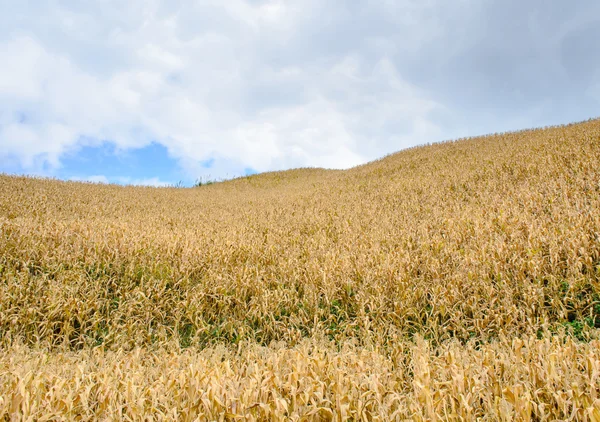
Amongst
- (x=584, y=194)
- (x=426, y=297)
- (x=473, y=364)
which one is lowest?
(x=473, y=364)

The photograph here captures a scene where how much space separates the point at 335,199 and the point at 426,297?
9931 mm

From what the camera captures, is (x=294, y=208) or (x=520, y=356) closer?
(x=520, y=356)

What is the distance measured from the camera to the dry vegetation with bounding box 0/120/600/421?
2.50 m

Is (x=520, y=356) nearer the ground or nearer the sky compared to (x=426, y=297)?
nearer the ground

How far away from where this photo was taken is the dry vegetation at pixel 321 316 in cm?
250

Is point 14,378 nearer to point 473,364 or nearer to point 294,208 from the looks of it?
point 473,364

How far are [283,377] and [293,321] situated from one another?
198cm

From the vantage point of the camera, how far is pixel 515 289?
4.66m

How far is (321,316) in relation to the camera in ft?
16.0

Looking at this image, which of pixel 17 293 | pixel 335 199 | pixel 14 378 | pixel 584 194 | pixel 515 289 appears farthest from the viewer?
pixel 335 199

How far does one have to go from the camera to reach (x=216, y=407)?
8.01 feet

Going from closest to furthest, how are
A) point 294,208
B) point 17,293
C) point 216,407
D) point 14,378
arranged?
point 216,407, point 14,378, point 17,293, point 294,208

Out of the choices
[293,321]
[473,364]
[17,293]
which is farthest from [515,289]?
[17,293]

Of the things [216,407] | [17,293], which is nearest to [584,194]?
[216,407]
